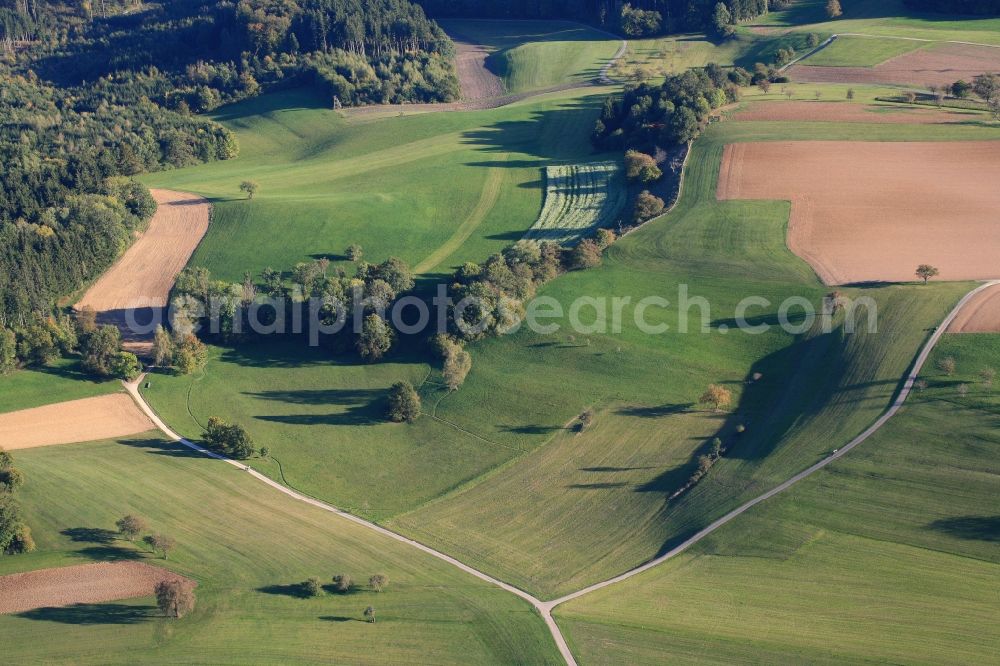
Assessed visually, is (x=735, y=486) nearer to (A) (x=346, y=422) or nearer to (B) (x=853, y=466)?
(B) (x=853, y=466)

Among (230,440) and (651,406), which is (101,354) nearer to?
(230,440)

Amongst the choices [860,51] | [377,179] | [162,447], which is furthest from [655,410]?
[860,51]

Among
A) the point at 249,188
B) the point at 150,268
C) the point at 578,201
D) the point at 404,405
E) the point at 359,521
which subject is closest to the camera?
the point at 359,521

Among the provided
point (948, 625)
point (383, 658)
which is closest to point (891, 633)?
point (948, 625)

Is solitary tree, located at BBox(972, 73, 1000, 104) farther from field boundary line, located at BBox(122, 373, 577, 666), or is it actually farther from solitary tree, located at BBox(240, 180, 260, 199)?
field boundary line, located at BBox(122, 373, 577, 666)

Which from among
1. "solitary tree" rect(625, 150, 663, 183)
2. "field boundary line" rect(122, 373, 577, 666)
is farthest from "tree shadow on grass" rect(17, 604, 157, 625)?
"solitary tree" rect(625, 150, 663, 183)

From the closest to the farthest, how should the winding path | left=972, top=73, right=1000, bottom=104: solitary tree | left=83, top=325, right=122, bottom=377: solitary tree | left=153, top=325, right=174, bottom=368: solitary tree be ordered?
the winding path
left=83, top=325, right=122, bottom=377: solitary tree
left=153, top=325, right=174, bottom=368: solitary tree
left=972, top=73, right=1000, bottom=104: solitary tree
